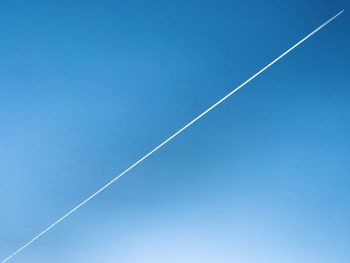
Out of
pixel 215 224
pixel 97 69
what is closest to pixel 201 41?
pixel 97 69

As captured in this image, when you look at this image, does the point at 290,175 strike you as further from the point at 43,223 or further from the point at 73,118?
the point at 43,223

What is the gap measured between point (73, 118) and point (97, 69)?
0.20m

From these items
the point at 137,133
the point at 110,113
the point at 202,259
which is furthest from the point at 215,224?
the point at 110,113

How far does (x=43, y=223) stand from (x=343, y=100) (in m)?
1.14

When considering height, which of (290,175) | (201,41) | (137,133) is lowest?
(290,175)

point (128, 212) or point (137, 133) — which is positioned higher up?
point (137, 133)

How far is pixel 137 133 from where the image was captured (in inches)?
46.6

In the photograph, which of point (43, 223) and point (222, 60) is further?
point (43, 223)

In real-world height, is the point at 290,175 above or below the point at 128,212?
below

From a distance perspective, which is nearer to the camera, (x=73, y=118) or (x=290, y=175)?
(x=290, y=175)

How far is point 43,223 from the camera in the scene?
1.23m

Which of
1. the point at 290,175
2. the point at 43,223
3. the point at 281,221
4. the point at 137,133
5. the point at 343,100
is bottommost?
the point at 281,221

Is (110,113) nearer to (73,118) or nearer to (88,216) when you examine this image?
(73,118)

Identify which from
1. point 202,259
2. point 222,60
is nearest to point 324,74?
point 222,60
